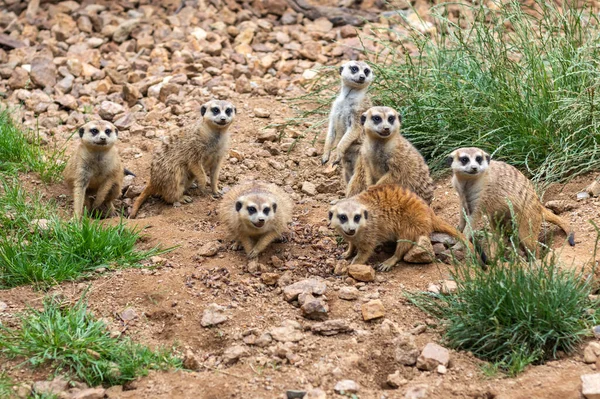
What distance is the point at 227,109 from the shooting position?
513 centimetres

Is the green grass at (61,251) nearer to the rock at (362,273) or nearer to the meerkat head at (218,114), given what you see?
the rock at (362,273)

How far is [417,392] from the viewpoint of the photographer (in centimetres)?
289

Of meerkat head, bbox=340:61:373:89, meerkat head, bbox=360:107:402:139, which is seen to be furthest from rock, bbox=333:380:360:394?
meerkat head, bbox=340:61:373:89

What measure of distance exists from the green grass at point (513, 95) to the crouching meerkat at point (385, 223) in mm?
825

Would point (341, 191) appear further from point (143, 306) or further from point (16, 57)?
point (16, 57)

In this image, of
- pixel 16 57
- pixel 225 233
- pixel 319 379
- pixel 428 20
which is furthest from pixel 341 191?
pixel 16 57

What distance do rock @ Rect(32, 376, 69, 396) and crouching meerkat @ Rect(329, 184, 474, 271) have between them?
1.52m

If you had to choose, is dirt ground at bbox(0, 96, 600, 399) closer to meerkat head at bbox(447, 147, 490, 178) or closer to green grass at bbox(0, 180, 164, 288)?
green grass at bbox(0, 180, 164, 288)

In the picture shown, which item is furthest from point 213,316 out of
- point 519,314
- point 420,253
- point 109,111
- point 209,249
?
point 109,111

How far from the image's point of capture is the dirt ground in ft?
9.77

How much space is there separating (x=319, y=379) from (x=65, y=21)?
16.7 feet

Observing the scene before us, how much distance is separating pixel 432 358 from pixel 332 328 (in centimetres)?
46

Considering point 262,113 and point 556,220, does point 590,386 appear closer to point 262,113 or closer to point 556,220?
point 556,220

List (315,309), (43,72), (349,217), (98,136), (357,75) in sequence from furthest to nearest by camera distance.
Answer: (43,72), (357,75), (98,136), (349,217), (315,309)
